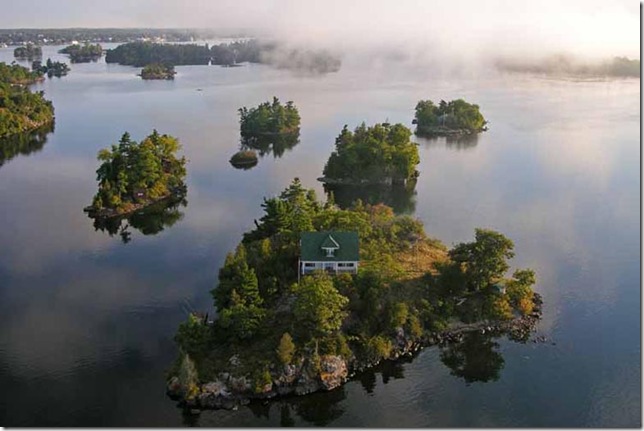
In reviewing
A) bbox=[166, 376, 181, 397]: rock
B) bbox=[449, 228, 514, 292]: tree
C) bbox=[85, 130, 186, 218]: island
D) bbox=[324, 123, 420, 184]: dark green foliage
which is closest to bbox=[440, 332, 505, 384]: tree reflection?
bbox=[449, 228, 514, 292]: tree

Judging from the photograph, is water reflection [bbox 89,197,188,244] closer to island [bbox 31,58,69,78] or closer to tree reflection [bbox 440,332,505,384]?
tree reflection [bbox 440,332,505,384]

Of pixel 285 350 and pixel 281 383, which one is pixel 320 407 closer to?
pixel 281 383

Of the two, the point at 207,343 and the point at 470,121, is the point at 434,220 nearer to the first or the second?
the point at 207,343

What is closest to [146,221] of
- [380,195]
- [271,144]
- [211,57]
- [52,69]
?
[380,195]

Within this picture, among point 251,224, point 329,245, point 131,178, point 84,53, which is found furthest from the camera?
point 84,53

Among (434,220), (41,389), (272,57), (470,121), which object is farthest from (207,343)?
(272,57)
